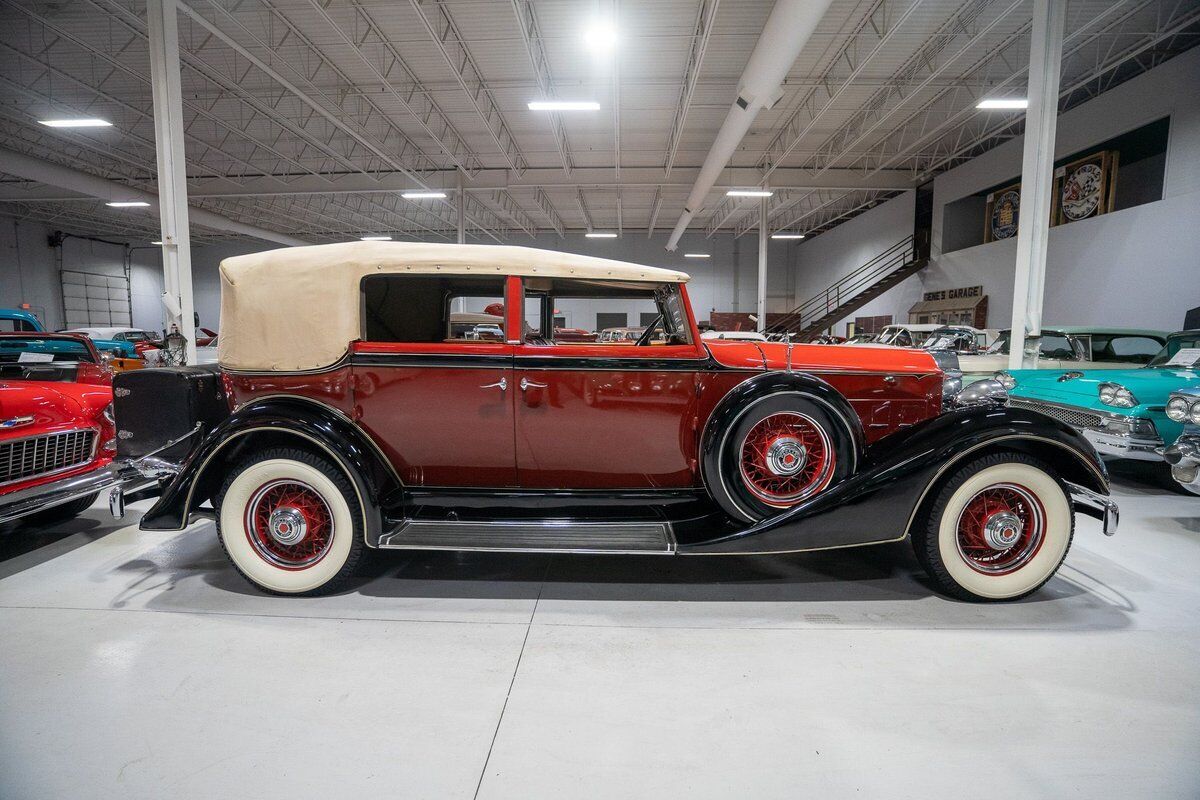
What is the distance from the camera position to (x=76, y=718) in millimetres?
1895

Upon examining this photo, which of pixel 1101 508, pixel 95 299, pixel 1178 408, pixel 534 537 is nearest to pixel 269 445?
pixel 534 537

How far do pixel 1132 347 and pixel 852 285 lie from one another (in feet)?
51.2

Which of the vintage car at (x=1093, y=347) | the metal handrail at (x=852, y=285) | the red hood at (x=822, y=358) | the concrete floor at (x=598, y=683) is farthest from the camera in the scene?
the metal handrail at (x=852, y=285)

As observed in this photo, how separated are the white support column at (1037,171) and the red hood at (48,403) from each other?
8838mm

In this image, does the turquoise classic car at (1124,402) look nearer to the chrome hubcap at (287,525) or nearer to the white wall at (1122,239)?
the chrome hubcap at (287,525)

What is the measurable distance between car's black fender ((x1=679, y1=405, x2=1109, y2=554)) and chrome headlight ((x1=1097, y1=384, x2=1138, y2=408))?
271 centimetres

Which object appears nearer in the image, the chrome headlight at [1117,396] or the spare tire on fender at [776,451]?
the spare tire on fender at [776,451]

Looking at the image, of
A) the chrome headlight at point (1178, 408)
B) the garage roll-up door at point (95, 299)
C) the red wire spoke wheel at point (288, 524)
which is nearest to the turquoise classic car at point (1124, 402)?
the chrome headlight at point (1178, 408)

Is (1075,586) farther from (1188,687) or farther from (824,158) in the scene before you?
(824,158)

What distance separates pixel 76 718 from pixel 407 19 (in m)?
9.91

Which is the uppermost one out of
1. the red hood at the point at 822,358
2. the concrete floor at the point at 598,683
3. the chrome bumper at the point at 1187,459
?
the red hood at the point at 822,358

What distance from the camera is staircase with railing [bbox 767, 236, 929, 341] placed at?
18.3 m

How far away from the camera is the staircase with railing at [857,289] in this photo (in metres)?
18.3

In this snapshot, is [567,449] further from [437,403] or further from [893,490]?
[893,490]
